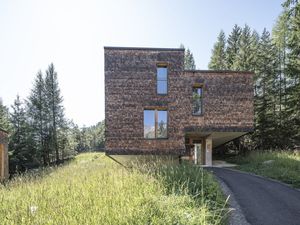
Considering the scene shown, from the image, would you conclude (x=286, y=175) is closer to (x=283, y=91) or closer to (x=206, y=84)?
(x=206, y=84)

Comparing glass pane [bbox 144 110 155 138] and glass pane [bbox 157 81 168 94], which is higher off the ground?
glass pane [bbox 157 81 168 94]

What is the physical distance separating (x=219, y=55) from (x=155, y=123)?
25.0 meters

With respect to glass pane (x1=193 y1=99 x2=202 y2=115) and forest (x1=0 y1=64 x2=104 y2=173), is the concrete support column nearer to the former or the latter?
glass pane (x1=193 y1=99 x2=202 y2=115)

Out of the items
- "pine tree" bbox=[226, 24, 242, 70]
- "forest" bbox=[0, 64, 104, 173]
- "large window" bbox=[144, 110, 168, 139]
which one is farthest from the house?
"pine tree" bbox=[226, 24, 242, 70]

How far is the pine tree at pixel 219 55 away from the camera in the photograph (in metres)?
32.3

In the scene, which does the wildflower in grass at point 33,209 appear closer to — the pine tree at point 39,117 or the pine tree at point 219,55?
the pine tree at point 39,117

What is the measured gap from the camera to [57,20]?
8.76 m

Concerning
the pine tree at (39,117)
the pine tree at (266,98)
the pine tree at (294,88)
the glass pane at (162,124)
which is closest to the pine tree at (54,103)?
the pine tree at (39,117)

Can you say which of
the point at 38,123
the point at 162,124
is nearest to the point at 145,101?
the point at 162,124

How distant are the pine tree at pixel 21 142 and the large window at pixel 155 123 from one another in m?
18.1

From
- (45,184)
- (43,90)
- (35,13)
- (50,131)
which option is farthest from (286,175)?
(43,90)

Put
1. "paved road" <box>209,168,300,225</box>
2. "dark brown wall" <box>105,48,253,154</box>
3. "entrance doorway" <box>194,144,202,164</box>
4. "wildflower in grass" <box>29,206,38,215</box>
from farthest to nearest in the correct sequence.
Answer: "entrance doorway" <box>194,144,202,164</box> < "dark brown wall" <box>105,48,253,154</box> < "paved road" <box>209,168,300,225</box> < "wildflower in grass" <box>29,206,38,215</box>

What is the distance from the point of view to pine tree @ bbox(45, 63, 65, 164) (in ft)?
98.4

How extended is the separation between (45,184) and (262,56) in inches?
887
